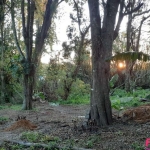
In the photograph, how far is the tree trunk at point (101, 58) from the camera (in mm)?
7133

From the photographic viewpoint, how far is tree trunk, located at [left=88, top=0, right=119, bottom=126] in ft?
23.4

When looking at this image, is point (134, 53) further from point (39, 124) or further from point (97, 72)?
point (39, 124)

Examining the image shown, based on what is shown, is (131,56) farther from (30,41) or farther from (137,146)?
(30,41)

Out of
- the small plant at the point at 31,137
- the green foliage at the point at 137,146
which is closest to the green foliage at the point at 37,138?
the small plant at the point at 31,137

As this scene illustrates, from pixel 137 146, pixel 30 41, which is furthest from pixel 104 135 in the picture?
pixel 30 41

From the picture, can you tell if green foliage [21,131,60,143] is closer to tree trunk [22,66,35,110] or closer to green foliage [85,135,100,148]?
green foliage [85,135,100,148]

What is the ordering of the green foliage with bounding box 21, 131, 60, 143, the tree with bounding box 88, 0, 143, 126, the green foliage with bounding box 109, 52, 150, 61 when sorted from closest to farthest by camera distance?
the green foliage with bounding box 21, 131, 60, 143 < the green foliage with bounding box 109, 52, 150, 61 < the tree with bounding box 88, 0, 143, 126

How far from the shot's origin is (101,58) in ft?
23.4

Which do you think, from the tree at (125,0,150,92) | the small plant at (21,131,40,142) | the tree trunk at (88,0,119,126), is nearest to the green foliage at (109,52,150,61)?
the tree trunk at (88,0,119,126)

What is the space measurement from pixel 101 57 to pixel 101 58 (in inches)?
1.1

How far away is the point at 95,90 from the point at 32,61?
239 inches

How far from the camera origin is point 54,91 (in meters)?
17.8

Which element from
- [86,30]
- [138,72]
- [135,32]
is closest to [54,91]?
[86,30]

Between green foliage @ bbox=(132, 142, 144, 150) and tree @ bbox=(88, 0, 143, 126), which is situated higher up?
tree @ bbox=(88, 0, 143, 126)
